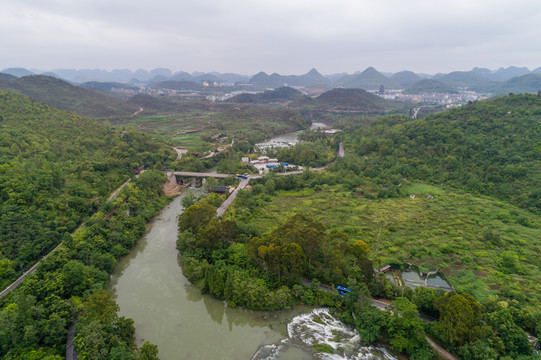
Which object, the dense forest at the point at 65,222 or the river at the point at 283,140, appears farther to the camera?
the river at the point at 283,140

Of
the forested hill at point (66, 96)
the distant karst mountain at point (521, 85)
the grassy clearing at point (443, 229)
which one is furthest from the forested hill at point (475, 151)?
the distant karst mountain at point (521, 85)

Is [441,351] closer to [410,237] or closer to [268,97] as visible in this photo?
[410,237]

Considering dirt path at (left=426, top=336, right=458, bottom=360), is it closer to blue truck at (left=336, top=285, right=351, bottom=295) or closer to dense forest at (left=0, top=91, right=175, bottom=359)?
blue truck at (left=336, top=285, right=351, bottom=295)

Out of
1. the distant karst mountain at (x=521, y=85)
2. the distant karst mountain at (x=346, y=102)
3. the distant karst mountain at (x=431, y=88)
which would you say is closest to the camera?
the distant karst mountain at (x=346, y=102)

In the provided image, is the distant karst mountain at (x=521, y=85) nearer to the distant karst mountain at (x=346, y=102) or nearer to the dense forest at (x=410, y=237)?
the distant karst mountain at (x=346, y=102)

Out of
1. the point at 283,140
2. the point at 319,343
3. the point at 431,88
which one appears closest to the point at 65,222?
the point at 319,343

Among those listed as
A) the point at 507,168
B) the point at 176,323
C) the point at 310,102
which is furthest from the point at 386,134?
the point at 310,102
